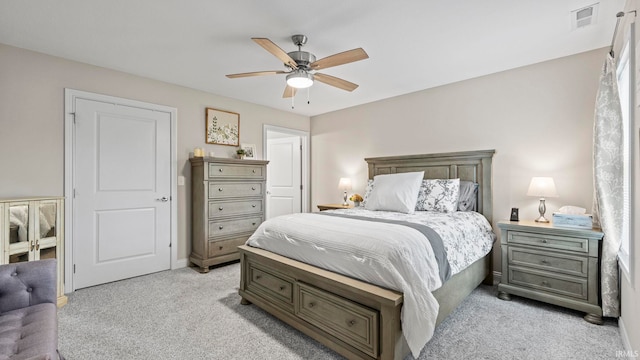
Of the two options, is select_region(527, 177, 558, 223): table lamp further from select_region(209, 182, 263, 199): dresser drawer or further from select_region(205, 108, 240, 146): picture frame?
select_region(205, 108, 240, 146): picture frame

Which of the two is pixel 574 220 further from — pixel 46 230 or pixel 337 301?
pixel 46 230

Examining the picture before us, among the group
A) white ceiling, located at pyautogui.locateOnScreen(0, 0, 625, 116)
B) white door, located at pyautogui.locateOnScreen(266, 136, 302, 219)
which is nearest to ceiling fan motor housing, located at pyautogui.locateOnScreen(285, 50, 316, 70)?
white ceiling, located at pyautogui.locateOnScreen(0, 0, 625, 116)

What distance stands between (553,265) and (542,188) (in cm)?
73

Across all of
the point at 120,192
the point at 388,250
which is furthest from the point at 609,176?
the point at 120,192

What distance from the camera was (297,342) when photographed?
2.06m

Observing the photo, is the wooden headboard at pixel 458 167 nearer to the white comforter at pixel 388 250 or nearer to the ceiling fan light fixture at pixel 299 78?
the white comforter at pixel 388 250

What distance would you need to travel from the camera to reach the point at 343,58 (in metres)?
2.21

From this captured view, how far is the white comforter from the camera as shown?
5.36 ft

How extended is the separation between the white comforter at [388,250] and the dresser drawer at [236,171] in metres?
1.43

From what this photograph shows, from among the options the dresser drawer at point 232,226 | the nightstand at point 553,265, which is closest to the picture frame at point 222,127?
the dresser drawer at point 232,226

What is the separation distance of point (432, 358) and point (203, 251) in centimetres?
286

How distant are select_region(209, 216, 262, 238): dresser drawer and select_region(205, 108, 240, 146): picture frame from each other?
46.1 inches

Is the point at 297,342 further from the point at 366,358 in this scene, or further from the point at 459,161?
the point at 459,161

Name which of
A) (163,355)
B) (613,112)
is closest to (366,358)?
(163,355)
